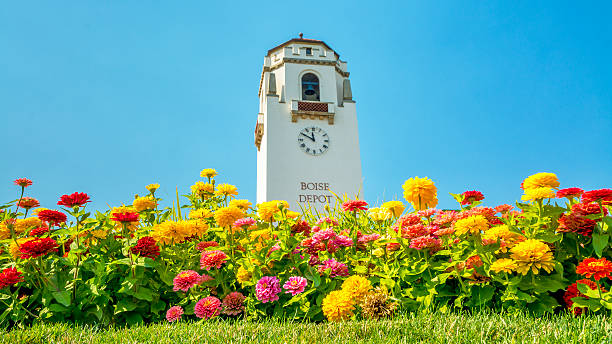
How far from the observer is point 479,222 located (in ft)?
7.53

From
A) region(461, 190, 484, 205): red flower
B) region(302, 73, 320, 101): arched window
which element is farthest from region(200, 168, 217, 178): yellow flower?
region(302, 73, 320, 101): arched window

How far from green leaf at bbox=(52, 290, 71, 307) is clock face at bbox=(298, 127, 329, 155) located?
53.4 ft

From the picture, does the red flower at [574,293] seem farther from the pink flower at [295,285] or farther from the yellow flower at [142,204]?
the yellow flower at [142,204]

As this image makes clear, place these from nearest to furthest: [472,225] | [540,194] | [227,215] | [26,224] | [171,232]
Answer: [472,225]
[540,194]
[171,232]
[227,215]
[26,224]

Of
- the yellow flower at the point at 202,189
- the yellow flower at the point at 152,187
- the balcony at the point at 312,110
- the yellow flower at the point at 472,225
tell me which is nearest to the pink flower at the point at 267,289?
the yellow flower at the point at 472,225

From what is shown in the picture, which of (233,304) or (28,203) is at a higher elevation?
(28,203)

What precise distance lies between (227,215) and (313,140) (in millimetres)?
16431

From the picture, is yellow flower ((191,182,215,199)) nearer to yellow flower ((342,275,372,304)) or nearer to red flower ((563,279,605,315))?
yellow flower ((342,275,372,304))

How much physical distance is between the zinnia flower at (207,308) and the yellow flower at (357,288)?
783mm

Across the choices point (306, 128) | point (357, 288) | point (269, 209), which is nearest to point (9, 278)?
point (269, 209)

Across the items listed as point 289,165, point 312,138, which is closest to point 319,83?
point 312,138

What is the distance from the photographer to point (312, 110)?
19.3m

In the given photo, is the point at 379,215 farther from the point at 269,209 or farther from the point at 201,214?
the point at 201,214

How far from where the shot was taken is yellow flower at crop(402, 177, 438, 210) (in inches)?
117
